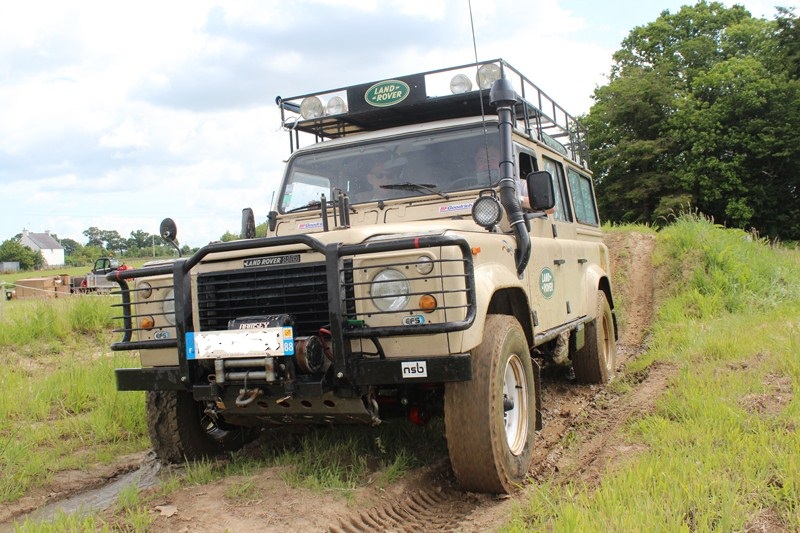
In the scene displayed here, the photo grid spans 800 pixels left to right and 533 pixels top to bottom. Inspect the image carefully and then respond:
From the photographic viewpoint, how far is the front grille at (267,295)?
3.56m

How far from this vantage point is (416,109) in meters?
5.73

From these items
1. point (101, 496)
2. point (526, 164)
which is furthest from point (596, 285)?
point (101, 496)

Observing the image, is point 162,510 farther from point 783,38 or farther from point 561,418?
point 783,38

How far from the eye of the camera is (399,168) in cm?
509

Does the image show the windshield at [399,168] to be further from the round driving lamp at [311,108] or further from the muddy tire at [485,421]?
the muddy tire at [485,421]

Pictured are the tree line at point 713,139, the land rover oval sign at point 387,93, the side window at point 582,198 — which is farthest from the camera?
the tree line at point 713,139

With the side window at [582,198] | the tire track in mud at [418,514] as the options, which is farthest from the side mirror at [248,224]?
the side window at [582,198]

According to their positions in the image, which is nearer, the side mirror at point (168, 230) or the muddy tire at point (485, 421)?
the muddy tire at point (485, 421)

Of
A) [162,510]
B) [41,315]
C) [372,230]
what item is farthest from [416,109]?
[41,315]

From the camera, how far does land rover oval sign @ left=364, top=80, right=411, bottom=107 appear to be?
5.59 meters

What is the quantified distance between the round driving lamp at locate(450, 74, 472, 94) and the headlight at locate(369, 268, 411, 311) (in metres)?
2.36

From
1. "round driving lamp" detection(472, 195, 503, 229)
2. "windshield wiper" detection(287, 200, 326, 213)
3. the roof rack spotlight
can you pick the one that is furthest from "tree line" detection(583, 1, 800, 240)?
"round driving lamp" detection(472, 195, 503, 229)

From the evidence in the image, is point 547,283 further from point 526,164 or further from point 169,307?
point 169,307

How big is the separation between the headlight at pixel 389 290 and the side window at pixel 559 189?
2742 millimetres
